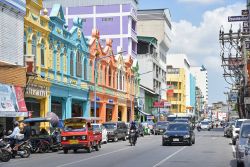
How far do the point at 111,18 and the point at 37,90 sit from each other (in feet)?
130

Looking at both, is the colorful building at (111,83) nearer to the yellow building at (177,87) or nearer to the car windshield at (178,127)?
the car windshield at (178,127)

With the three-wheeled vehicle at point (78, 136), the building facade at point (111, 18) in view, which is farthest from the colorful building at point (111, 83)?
the three-wheeled vehicle at point (78, 136)

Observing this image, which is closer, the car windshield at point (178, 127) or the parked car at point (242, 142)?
the parked car at point (242, 142)

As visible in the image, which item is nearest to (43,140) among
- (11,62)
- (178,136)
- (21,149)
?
(21,149)

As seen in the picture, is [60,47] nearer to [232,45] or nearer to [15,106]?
[15,106]

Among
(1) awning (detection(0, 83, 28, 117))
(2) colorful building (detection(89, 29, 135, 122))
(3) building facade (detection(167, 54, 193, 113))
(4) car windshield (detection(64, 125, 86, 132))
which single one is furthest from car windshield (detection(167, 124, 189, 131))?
(3) building facade (detection(167, 54, 193, 113))

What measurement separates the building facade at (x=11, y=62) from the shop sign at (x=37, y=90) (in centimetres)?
147

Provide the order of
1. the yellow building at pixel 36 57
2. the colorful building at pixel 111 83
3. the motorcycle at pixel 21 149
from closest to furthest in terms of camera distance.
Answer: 1. the motorcycle at pixel 21 149
2. the yellow building at pixel 36 57
3. the colorful building at pixel 111 83

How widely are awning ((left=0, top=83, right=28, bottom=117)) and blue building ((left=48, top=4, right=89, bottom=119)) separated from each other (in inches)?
280

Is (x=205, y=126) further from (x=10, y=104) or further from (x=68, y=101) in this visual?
(x=10, y=104)

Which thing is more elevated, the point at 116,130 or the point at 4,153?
the point at 116,130

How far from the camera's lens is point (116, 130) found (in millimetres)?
Result: 43719

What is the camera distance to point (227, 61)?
58.7m

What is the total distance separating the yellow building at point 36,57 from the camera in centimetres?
3616
